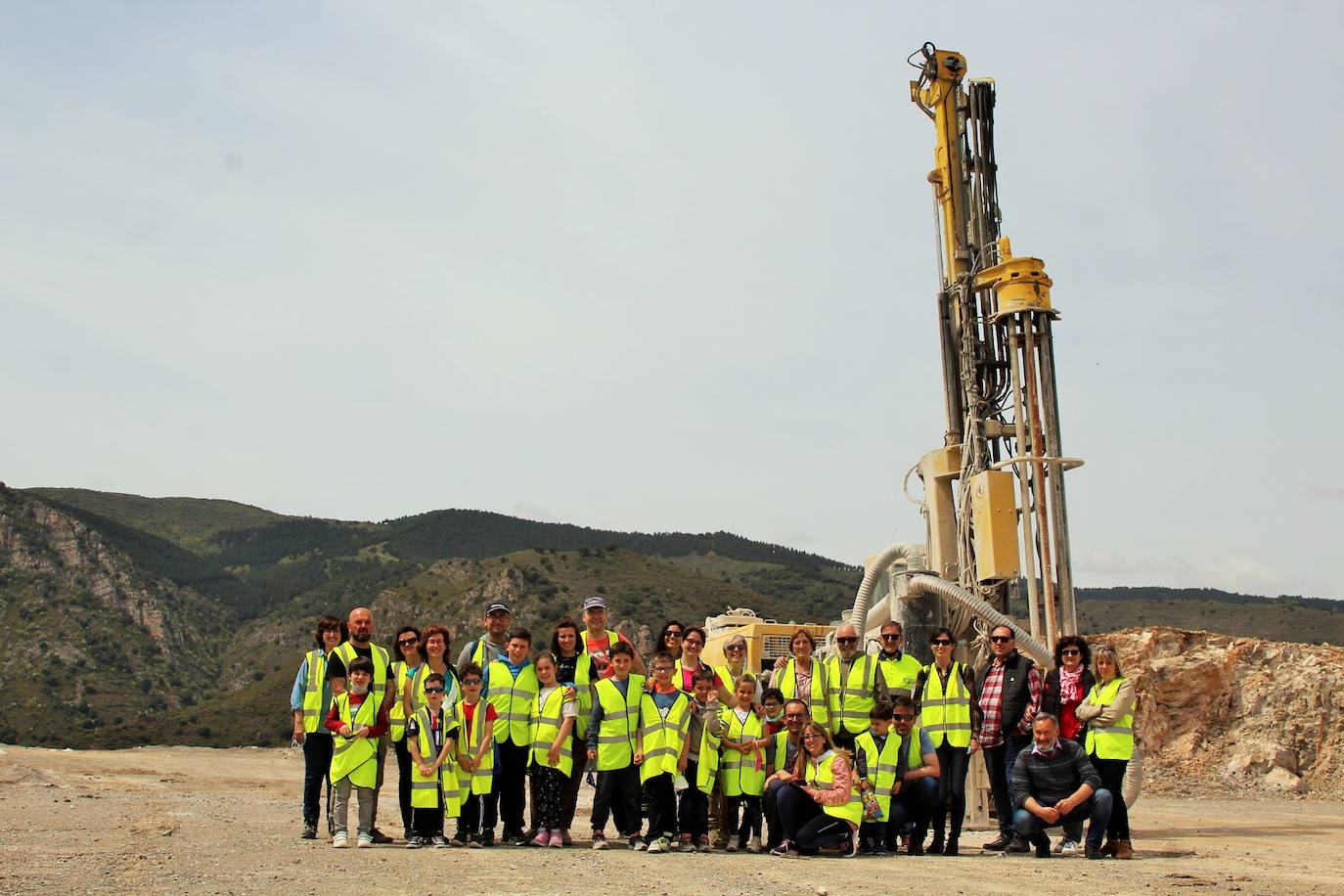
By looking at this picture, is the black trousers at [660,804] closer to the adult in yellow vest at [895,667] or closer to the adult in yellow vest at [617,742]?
the adult in yellow vest at [617,742]

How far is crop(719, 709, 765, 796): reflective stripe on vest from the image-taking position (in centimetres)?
1080

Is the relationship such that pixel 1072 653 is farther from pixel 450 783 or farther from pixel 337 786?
pixel 337 786

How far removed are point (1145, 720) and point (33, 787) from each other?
18838mm

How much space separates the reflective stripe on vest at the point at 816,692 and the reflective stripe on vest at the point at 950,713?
80 cm

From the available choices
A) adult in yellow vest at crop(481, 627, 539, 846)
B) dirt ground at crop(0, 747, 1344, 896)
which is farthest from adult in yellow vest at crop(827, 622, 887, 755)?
adult in yellow vest at crop(481, 627, 539, 846)

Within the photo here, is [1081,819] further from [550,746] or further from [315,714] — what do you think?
[315,714]

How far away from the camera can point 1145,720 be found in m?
24.9

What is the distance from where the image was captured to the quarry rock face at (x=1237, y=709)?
22594mm

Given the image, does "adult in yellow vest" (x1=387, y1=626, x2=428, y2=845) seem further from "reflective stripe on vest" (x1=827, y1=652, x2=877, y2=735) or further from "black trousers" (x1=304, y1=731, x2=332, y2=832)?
"reflective stripe on vest" (x1=827, y1=652, x2=877, y2=735)

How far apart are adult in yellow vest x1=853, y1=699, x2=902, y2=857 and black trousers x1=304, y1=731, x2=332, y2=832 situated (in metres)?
4.31

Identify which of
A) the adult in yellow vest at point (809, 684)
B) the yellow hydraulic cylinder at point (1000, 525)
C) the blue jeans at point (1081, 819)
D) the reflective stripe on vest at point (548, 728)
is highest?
the yellow hydraulic cylinder at point (1000, 525)

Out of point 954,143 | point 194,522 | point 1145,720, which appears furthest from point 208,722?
point 194,522

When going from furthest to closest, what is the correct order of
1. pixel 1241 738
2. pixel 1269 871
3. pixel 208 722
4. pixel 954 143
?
pixel 208 722, pixel 1241 738, pixel 954 143, pixel 1269 871

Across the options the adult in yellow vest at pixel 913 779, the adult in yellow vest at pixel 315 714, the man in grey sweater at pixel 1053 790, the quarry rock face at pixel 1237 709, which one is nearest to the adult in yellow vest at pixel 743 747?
the adult in yellow vest at pixel 913 779
